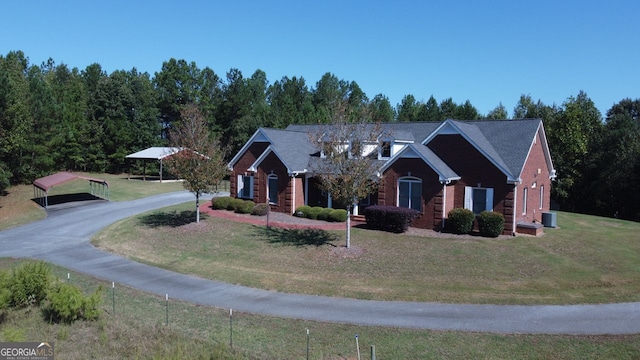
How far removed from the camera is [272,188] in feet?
116

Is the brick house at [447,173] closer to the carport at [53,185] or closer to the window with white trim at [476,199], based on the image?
the window with white trim at [476,199]

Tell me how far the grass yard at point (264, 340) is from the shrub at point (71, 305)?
1.02 ft

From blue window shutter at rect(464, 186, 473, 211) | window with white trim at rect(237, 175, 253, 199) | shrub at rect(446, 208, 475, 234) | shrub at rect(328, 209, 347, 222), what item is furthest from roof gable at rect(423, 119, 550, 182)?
window with white trim at rect(237, 175, 253, 199)

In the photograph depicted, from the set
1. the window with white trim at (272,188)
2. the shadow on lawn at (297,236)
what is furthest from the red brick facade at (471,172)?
the window with white trim at (272,188)

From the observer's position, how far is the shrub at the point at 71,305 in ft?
47.5

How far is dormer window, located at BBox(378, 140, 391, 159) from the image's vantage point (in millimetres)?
31766

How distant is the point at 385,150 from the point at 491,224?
355 inches

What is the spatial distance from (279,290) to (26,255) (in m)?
15.9

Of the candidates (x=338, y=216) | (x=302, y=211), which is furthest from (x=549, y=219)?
(x=302, y=211)

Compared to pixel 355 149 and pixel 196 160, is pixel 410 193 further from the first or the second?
pixel 196 160

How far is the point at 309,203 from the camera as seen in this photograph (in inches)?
1395

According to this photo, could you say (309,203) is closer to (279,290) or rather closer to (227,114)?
(279,290)

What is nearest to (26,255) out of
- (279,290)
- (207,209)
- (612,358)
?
(207,209)

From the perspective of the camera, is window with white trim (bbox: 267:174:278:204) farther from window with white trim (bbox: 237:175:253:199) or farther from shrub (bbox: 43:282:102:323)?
shrub (bbox: 43:282:102:323)
